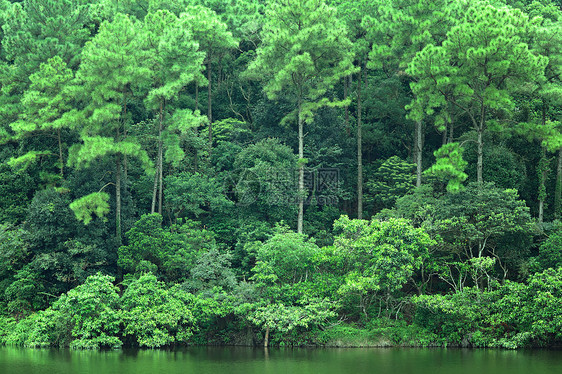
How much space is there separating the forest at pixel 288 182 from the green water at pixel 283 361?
4.99ft

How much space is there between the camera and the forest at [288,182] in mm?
29219

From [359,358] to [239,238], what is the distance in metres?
11.0

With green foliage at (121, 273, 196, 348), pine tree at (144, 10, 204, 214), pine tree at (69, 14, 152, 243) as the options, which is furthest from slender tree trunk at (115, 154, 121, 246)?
green foliage at (121, 273, 196, 348)

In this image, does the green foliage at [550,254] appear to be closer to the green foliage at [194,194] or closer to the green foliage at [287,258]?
the green foliage at [287,258]

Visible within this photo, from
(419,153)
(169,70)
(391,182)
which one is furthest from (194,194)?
(419,153)

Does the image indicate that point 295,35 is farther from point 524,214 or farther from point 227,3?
point 524,214

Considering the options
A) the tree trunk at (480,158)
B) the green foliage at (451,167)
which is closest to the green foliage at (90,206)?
the green foliage at (451,167)

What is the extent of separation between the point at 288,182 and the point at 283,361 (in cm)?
1237

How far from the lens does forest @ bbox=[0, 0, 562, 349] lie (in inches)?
1150

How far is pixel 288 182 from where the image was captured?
3569 centimetres

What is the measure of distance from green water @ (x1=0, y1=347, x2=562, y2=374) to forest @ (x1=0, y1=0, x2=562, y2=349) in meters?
1.52

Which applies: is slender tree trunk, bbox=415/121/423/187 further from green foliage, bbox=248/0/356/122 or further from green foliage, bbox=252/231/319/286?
green foliage, bbox=252/231/319/286

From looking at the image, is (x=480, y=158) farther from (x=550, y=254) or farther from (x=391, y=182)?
(x=391, y=182)

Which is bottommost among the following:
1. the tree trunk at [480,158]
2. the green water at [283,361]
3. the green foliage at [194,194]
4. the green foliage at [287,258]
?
the green water at [283,361]
